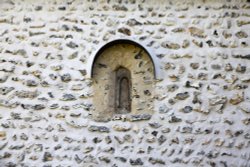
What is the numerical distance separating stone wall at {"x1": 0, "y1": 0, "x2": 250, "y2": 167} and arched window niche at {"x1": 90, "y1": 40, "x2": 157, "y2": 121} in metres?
0.08

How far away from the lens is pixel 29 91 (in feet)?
13.3

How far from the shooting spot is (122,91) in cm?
416

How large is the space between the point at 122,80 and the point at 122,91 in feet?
0.41

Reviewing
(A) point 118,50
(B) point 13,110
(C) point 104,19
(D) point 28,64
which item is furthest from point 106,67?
(B) point 13,110

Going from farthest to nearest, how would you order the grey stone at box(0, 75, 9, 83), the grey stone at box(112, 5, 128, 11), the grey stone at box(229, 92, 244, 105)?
the grey stone at box(112, 5, 128, 11) → the grey stone at box(0, 75, 9, 83) → the grey stone at box(229, 92, 244, 105)

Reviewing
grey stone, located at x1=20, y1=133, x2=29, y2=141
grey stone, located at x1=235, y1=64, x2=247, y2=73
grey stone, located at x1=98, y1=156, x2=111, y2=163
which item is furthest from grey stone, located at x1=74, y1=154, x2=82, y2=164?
grey stone, located at x1=235, y1=64, x2=247, y2=73

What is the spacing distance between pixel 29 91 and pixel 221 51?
2.18 meters

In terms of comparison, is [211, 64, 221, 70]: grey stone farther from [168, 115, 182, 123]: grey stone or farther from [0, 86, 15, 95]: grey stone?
[0, 86, 15, 95]: grey stone

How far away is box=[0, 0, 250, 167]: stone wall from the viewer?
3912 mm

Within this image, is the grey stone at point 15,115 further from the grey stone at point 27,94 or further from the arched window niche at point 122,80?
the arched window niche at point 122,80

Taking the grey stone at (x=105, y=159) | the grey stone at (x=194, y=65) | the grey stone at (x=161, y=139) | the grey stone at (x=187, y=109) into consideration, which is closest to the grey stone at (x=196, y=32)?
the grey stone at (x=194, y=65)

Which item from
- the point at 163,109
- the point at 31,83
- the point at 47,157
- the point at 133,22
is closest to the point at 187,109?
the point at 163,109

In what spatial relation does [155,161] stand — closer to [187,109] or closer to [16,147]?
[187,109]

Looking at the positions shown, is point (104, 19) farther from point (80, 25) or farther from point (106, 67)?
point (106, 67)
